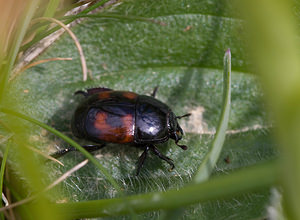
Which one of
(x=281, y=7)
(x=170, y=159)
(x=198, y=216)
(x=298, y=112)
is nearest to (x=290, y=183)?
(x=298, y=112)

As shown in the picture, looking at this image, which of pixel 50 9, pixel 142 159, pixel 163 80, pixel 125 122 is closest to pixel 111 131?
pixel 125 122

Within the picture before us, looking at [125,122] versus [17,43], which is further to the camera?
[125,122]

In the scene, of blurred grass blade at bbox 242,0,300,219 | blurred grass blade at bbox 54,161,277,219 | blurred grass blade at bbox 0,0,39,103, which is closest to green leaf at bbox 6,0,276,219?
blurred grass blade at bbox 0,0,39,103

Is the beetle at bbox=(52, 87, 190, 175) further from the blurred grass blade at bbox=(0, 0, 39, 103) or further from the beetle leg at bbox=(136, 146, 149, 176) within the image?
the blurred grass blade at bbox=(0, 0, 39, 103)

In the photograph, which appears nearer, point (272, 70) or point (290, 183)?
point (272, 70)

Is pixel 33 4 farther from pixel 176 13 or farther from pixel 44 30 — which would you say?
pixel 176 13

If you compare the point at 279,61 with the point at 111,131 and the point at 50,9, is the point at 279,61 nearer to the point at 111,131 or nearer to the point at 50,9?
the point at 111,131
